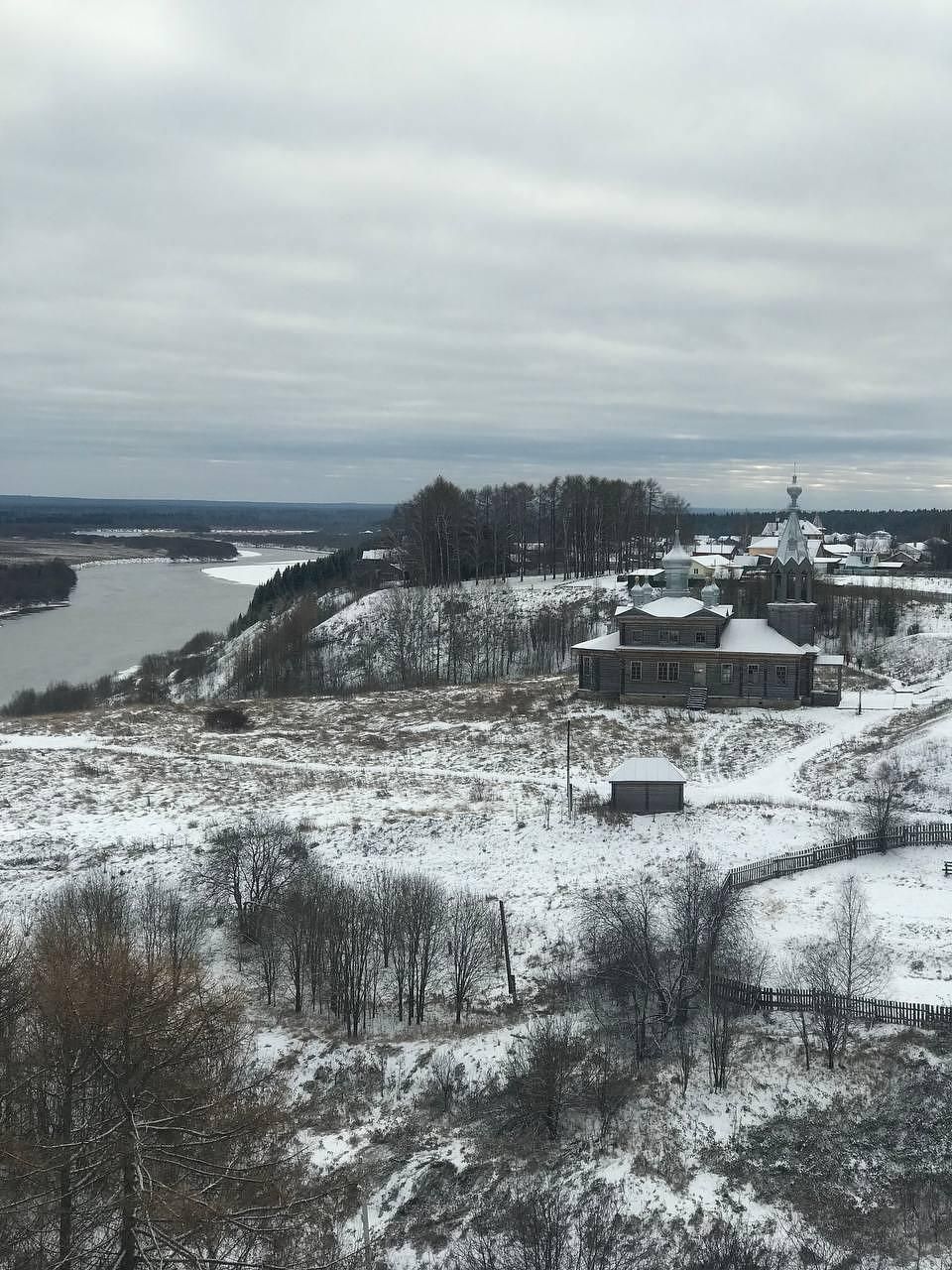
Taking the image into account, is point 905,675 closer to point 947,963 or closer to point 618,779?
point 618,779

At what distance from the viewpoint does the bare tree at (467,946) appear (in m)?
21.3

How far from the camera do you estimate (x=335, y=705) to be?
4694cm

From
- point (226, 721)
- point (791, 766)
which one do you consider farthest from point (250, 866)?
point (791, 766)

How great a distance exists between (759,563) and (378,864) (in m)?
69.4

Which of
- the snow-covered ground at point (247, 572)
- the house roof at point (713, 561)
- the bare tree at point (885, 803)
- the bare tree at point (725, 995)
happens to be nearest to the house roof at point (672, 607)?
the bare tree at point (885, 803)

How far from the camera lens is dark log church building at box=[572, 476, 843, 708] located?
41.3 metres

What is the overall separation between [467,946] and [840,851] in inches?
483

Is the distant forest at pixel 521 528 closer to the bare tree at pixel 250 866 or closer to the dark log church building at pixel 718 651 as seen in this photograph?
the dark log church building at pixel 718 651

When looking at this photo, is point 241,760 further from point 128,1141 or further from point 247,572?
point 247,572

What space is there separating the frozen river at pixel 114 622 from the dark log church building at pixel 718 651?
4679cm

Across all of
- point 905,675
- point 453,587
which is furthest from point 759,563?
point 905,675


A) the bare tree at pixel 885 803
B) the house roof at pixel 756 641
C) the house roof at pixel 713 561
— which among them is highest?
the house roof at pixel 713 561

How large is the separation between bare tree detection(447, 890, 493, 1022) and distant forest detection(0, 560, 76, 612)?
11160 centimetres

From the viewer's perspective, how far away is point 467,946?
72.8 feet
